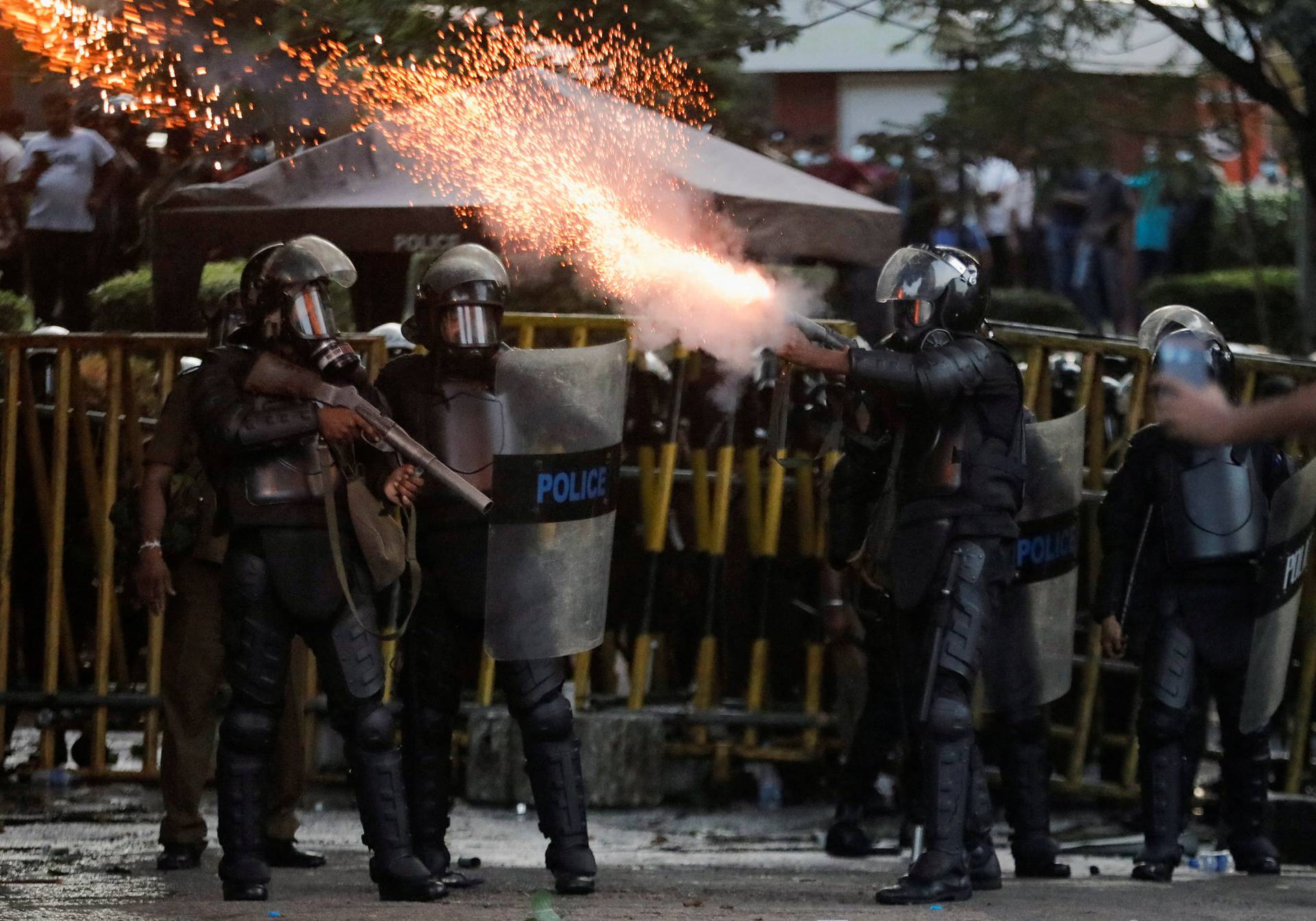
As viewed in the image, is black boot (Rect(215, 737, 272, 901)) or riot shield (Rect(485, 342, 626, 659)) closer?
black boot (Rect(215, 737, 272, 901))

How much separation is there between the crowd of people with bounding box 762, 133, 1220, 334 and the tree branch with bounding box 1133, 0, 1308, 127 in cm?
233

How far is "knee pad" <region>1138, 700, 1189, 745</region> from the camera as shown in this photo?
7332 mm

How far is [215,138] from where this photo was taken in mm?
9047

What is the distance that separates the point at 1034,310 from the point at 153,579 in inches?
378

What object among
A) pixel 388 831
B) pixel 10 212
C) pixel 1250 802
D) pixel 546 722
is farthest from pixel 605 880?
pixel 10 212

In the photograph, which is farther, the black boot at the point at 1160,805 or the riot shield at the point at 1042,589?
the riot shield at the point at 1042,589

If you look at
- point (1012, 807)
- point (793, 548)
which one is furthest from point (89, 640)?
point (1012, 807)

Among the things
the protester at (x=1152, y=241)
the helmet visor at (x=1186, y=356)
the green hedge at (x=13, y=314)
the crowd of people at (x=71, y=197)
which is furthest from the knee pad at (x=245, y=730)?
the protester at (x=1152, y=241)

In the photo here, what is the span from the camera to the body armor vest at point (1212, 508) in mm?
7395

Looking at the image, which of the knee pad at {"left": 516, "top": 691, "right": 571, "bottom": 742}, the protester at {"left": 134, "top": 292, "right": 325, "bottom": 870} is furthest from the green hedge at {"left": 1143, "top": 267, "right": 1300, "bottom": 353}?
the knee pad at {"left": 516, "top": 691, "right": 571, "bottom": 742}

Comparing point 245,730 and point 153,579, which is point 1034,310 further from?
point 245,730

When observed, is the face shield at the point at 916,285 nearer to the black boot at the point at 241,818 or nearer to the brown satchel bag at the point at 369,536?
the brown satchel bag at the point at 369,536

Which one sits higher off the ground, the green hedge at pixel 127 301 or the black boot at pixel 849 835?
the green hedge at pixel 127 301

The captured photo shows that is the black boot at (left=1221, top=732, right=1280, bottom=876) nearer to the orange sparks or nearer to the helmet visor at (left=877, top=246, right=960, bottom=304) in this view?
the helmet visor at (left=877, top=246, right=960, bottom=304)
